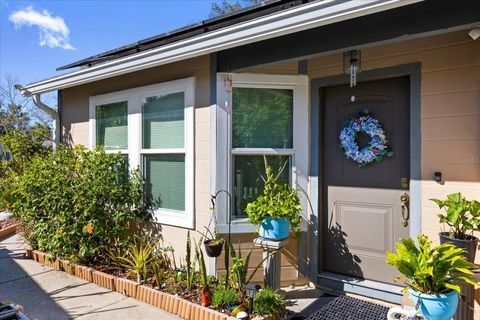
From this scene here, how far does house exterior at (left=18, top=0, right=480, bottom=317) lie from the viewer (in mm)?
2795

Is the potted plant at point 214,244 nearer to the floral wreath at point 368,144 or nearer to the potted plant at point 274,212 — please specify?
the potted plant at point 274,212

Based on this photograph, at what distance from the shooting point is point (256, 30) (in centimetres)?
274

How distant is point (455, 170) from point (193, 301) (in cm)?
250

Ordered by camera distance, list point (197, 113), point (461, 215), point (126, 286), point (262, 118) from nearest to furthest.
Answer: point (461, 215) < point (126, 286) < point (262, 118) < point (197, 113)

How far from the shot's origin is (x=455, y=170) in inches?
111

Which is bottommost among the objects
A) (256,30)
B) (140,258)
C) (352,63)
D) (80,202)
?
(140,258)

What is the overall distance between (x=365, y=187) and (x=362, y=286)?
96cm

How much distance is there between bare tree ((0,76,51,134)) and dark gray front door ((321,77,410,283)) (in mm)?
11353

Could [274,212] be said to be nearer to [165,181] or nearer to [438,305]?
[438,305]

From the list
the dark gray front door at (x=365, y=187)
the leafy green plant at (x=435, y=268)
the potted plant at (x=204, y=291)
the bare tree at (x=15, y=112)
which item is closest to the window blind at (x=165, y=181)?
the potted plant at (x=204, y=291)

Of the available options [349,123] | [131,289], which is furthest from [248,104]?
[131,289]

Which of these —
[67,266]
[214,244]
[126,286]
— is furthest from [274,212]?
[67,266]

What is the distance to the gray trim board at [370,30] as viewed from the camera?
7.22 feet

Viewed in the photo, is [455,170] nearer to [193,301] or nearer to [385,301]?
[385,301]
